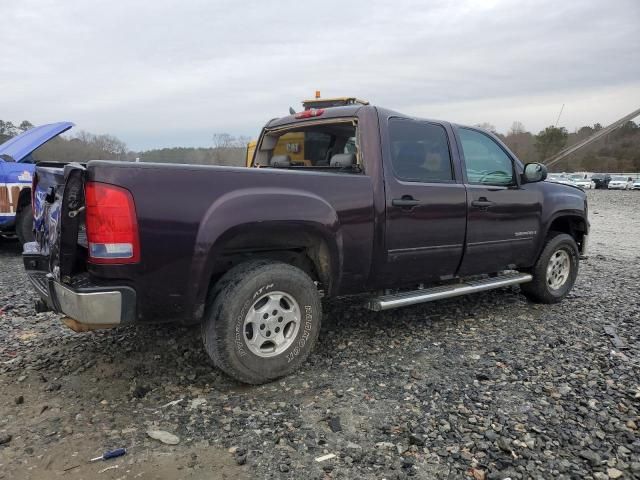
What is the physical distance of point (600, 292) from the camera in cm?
602

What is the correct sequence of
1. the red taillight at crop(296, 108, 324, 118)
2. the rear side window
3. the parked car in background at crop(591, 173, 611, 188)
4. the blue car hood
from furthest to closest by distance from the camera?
the parked car in background at crop(591, 173, 611, 188)
the blue car hood
the red taillight at crop(296, 108, 324, 118)
the rear side window

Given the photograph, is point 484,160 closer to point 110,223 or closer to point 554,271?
point 554,271

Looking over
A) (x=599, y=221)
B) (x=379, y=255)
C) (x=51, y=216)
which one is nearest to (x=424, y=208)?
(x=379, y=255)

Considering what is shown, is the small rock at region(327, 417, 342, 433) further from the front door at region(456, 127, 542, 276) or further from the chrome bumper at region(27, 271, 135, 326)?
the front door at region(456, 127, 542, 276)

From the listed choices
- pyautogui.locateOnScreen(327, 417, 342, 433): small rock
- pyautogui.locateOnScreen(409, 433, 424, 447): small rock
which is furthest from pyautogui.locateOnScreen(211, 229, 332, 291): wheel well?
pyautogui.locateOnScreen(409, 433, 424, 447): small rock

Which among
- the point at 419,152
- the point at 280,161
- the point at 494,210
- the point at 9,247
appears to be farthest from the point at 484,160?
the point at 9,247

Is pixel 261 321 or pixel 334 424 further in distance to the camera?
pixel 261 321

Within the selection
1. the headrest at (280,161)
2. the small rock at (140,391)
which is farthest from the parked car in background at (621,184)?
the small rock at (140,391)

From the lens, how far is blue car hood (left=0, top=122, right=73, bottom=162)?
25.3 feet

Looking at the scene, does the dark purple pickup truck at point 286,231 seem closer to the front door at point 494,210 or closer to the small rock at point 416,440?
the front door at point 494,210

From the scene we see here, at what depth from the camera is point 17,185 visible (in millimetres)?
7637

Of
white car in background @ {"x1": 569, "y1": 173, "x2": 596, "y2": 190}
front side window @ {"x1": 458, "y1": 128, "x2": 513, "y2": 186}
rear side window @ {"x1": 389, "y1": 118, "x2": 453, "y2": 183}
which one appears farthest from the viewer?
white car in background @ {"x1": 569, "y1": 173, "x2": 596, "y2": 190}

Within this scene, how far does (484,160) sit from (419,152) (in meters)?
0.98

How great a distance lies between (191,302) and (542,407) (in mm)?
2278
